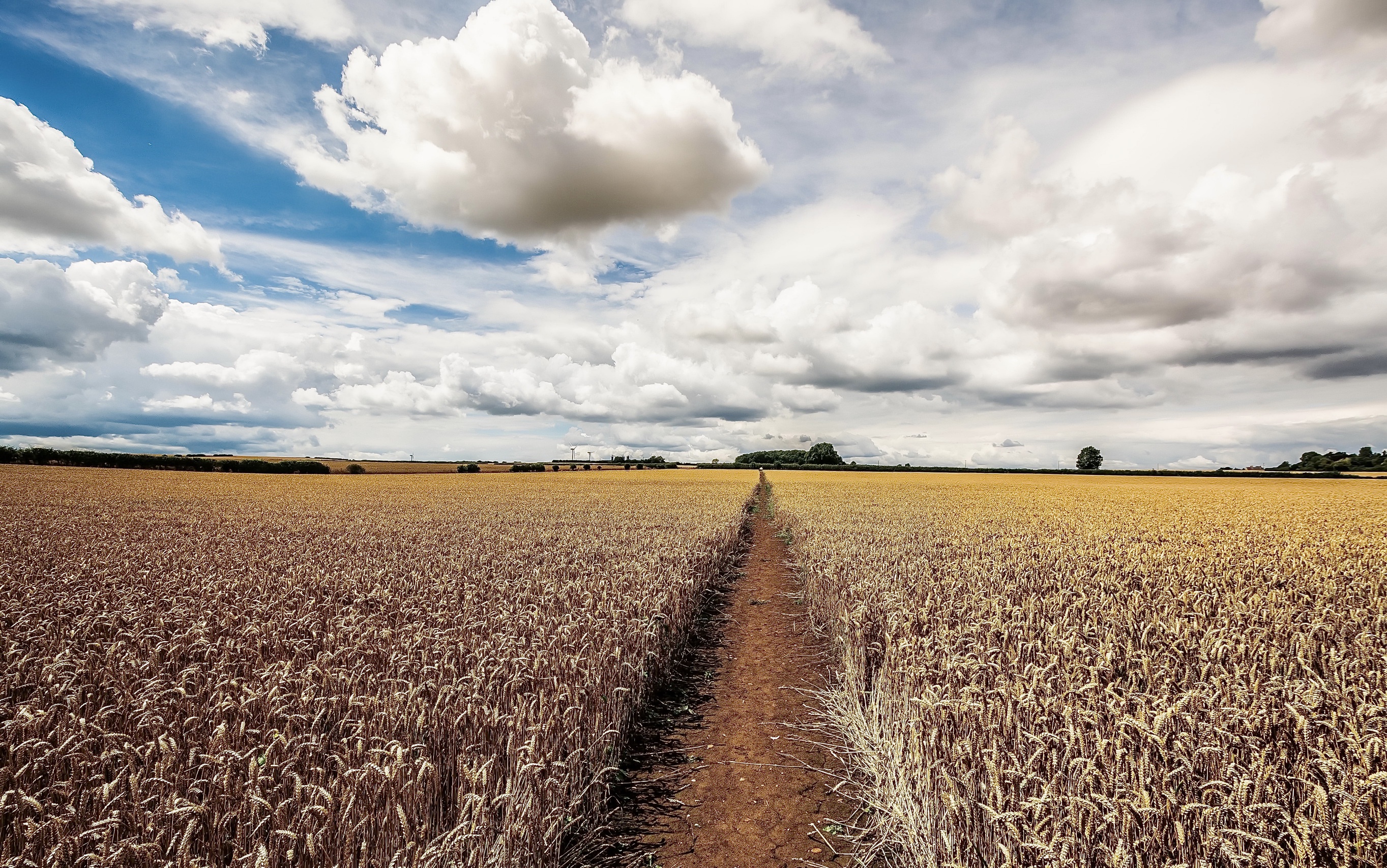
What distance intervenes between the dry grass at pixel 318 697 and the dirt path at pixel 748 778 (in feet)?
2.55

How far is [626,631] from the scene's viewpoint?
779 centimetres

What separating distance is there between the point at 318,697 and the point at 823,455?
185730 millimetres

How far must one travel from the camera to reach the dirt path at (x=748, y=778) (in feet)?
16.0

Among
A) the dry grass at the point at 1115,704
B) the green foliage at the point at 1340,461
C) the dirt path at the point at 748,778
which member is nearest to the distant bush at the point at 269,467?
the dry grass at the point at 1115,704

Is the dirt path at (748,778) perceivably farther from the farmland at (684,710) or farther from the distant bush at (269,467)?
the distant bush at (269,467)

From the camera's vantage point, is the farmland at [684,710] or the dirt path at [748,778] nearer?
the farmland at [684,710]

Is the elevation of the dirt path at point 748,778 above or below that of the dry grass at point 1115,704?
below

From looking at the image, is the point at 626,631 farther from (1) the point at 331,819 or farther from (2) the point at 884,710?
(1) the point at 331,819

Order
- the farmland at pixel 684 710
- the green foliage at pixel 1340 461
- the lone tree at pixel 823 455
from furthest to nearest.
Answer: the lone tree at pixel 823 455 < the green foliage at pixel 1340 461 < the farmland at pixel 684 710

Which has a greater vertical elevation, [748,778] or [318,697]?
[318,697]

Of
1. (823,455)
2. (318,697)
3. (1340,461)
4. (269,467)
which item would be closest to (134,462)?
(269,467)

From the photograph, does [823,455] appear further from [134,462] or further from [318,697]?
[318,697]

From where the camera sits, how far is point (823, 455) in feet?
608

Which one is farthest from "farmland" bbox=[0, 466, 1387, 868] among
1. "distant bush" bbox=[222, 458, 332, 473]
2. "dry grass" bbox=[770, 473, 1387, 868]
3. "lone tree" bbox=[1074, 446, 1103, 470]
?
"lone tree" bbox=[1074, 446, 1103, 470]
